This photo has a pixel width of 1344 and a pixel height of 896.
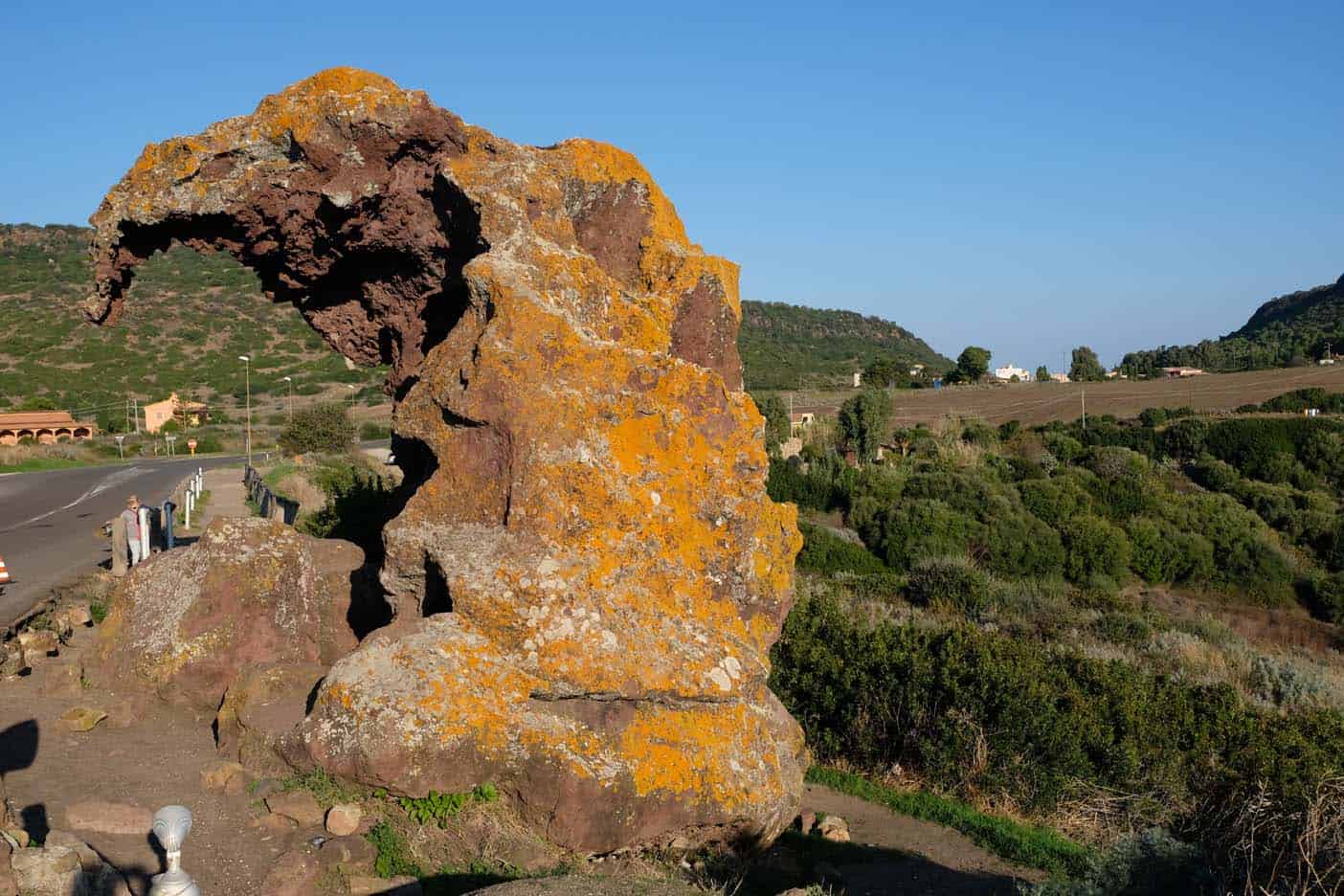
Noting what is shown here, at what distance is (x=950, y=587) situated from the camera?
21.5 m

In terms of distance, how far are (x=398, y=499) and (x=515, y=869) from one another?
4.89 metres

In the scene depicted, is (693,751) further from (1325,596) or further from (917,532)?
(1325,596)

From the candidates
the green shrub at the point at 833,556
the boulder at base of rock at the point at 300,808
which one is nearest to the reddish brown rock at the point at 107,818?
→ the boulder at base of rock at the point at 300,808

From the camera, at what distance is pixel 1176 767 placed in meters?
9.76

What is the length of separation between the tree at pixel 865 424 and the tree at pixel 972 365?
1471 inches

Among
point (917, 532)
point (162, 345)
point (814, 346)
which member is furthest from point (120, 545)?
point (814, 346)

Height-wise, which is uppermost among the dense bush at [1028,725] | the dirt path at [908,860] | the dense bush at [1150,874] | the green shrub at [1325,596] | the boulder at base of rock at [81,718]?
the boulder at base of rock at [81,718]

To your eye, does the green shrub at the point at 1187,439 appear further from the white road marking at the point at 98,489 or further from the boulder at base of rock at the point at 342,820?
the boulder at base of rock at the point at 342,820

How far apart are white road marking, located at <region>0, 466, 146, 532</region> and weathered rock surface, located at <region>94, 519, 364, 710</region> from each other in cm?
1525

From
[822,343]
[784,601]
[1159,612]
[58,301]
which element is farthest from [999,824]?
[822,343]

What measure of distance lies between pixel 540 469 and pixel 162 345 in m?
Answer: 79.8

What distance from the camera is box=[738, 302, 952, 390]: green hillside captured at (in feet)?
284

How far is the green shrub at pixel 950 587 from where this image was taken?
68.9 feet

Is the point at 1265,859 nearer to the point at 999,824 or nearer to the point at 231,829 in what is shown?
the point at 999,824
